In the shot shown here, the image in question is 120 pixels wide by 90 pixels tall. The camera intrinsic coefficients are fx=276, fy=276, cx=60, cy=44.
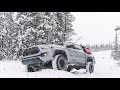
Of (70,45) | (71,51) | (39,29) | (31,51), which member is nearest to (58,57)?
(70,45)

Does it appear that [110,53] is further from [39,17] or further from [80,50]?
[39,17]

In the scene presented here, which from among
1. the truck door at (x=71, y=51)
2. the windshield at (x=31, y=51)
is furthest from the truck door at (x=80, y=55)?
the windshield at (x=31, y=51)

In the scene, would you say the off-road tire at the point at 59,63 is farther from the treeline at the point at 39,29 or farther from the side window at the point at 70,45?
the treeline at the point at 39,29

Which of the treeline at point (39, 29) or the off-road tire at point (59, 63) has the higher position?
the treeline at point (39, 29)

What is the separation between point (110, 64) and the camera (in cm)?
1455

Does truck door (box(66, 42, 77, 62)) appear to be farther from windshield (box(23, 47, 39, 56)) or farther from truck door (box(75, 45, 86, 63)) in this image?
windshield (box(23, 47, 39, 56))

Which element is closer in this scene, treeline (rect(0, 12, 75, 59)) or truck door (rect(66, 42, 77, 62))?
treeline (rect(0, 12, 75, 59))

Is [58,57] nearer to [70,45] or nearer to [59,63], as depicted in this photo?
[59,63]

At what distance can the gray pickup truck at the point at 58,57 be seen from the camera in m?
11.6

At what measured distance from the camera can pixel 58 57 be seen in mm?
11781

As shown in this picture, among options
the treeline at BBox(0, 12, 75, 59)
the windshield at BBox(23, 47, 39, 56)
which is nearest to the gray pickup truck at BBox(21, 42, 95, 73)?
the windshield at BBox(23, 47, 39, 56)

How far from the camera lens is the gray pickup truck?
37.9 ft
